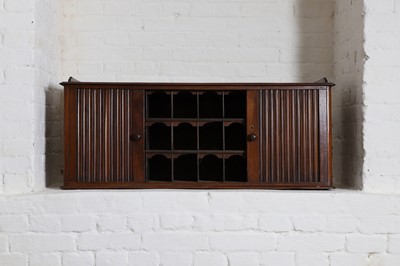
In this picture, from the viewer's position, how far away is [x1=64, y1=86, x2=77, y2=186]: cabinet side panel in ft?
7.85

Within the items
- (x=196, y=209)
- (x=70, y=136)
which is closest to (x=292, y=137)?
(x=196, y=209)

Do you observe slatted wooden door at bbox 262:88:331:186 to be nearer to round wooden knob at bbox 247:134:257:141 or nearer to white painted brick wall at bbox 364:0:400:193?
round wooden knob at bbox 247:134:257:141

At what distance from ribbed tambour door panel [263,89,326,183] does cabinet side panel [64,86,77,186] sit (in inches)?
35.7

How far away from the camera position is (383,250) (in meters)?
2.34

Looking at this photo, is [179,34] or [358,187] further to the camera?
[179,34]

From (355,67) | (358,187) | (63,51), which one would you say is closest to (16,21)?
(63,51)

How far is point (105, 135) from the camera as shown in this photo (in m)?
2.41

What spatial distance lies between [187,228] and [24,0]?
132cm

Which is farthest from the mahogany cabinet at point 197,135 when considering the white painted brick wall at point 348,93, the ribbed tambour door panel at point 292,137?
the white painted brick wall at point 348,93

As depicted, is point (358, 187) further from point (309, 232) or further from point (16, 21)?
point (16, 21)

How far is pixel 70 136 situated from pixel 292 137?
1057 millimetres

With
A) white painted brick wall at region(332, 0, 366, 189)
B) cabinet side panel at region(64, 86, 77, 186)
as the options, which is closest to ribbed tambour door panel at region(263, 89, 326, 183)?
white painted brick wall at region(332, 0, 366, 189)

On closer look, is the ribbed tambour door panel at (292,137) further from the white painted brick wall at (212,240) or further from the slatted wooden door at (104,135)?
the slatted wooden door at (104,135)

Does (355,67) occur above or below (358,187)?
above
